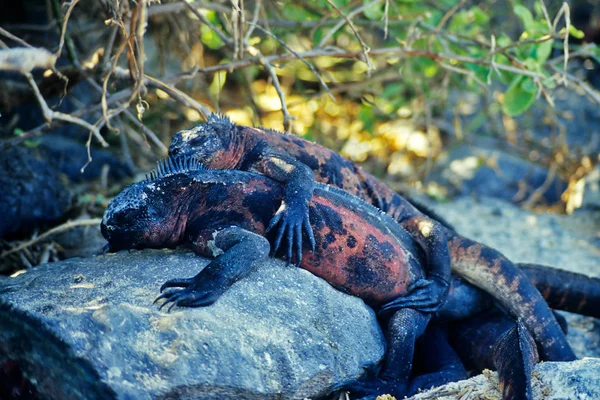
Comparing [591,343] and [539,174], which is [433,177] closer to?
[539,174]

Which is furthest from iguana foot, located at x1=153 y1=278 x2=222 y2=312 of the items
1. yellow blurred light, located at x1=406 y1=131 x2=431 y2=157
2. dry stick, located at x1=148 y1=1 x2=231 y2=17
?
yellow blurred light, located at x1=406 y1=131 x2=431 y2=157

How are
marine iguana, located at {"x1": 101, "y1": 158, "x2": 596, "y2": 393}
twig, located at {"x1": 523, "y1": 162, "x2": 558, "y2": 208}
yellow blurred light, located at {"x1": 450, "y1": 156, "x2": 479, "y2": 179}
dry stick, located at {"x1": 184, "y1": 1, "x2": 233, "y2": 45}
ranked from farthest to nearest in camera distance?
yellow blurred light, located at {"x1": 450, "y1": 156, "x2": 479, "y2": 179} → twig, located at {"x1": 523, "y1": 162, "x2": 558, "y2": 208} → dry stick, located at {"x1": 184, "y1": 1, "x2": 233, "y2": 45} → marine iguana, located at {"x1": 101, "y1": 158, "x2": 596, "y2": 393}

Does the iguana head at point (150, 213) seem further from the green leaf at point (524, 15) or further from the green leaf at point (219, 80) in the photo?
the green leaf at point (524, 15)

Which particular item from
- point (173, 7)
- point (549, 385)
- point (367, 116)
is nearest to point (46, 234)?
point (173, 7)

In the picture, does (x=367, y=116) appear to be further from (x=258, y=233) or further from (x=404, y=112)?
(x=258, y=233)

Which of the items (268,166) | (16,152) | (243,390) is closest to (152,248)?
(268,166)

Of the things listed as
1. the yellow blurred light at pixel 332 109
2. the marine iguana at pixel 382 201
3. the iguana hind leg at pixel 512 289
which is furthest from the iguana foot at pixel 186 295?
the yellow blurred light at pixel 332 109

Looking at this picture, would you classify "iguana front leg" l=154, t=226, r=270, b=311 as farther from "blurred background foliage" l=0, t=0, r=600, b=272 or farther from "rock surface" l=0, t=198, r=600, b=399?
"blurred background foliage" l=0, t=0, r=600, b=272
